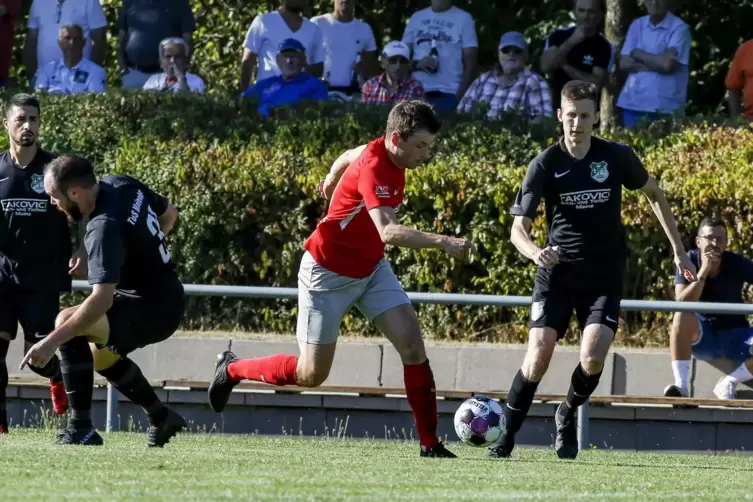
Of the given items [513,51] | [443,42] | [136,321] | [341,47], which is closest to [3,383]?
[136,321]

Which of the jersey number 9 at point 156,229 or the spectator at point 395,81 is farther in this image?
the spectator at point 395,81

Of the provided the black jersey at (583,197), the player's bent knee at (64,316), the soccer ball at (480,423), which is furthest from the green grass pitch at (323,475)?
the black jersey at (583,197)

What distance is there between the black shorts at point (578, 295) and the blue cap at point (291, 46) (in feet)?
20.7

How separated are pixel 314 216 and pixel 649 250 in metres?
2.93

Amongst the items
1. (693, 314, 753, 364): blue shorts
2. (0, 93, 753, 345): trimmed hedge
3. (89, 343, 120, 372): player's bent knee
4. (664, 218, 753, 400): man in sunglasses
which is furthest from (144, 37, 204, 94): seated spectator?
(89, 343, 120, 372): player's bent knee

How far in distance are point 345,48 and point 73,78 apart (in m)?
2.82

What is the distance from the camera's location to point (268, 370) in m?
8.81

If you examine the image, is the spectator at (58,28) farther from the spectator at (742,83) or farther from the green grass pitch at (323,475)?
the green grass pitch at (323,475)

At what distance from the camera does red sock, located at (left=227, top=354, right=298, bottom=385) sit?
871 centimetres

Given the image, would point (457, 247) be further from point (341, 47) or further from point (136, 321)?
point (341, 47)

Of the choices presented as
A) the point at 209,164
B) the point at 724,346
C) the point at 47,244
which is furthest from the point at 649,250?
the point at 47,244

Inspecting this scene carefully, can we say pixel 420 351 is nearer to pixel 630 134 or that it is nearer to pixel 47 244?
pixel 47 244

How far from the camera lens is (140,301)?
27.5ft

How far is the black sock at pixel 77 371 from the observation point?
27.5 feet
